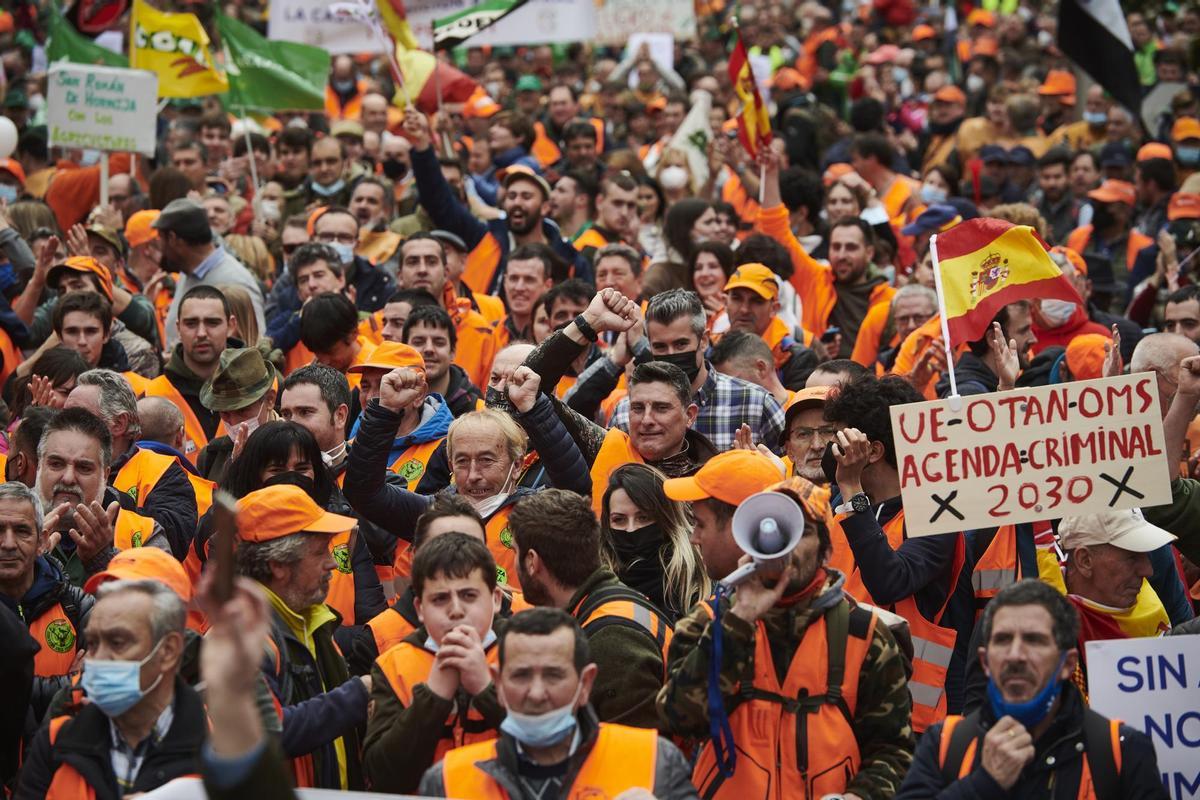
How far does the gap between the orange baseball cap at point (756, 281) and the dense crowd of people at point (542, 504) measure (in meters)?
0.03

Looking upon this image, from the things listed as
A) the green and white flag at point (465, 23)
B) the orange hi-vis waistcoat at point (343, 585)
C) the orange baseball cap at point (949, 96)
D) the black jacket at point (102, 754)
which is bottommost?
the black jacket at point (102, 754)

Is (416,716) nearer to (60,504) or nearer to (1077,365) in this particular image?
(60,504)

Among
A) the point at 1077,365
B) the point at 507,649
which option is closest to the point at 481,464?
the point at 507,649

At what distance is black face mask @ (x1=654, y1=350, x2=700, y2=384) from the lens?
8.25m

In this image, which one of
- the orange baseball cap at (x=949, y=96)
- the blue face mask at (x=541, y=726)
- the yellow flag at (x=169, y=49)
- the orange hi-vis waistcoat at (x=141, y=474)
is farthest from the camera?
the orange baseball cap at (x=949, y=96)

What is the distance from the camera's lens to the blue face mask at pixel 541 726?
4.88 m

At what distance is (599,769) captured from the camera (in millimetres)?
4938

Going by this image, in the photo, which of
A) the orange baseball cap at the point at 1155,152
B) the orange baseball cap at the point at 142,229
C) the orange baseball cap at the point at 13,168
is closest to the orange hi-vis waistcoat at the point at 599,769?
the orange baseball cap at the point at 142,229

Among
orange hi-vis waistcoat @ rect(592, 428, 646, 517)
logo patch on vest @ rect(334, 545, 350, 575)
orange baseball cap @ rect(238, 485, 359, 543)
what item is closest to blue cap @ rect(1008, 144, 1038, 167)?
orange hi-vis waistcoat @ rect(592, 428, 646, 517)

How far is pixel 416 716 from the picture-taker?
5.23m

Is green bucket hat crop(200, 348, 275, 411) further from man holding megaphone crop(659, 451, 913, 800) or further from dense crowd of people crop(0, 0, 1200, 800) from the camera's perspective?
man holding megaphone crop(659, 451, 913, 800)

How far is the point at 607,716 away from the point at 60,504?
8.53 feet

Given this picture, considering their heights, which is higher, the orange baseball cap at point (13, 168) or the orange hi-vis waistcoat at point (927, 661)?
the orange baseball cap at point (13, 168)

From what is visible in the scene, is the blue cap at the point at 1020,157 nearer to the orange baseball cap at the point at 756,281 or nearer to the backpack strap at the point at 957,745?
the orange baseball cap at the point at 756,281
